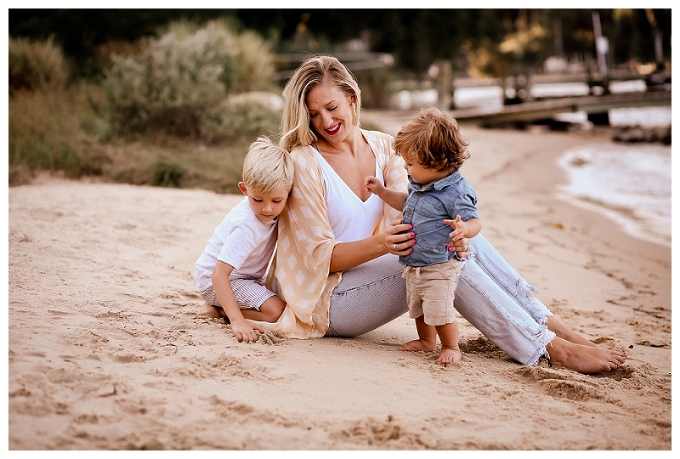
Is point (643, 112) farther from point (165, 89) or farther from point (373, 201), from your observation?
point (373, 201)

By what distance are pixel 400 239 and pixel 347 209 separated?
39 centimetres

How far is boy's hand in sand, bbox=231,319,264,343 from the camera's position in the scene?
319 cm

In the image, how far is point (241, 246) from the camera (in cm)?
334

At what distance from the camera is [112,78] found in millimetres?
9273

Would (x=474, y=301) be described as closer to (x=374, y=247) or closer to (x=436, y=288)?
(x=436, y=288)

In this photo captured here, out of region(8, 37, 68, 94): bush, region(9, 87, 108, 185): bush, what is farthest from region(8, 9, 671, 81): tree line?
region(9, 87, 108, 185): bush

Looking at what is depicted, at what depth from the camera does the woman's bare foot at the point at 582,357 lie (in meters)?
3.28

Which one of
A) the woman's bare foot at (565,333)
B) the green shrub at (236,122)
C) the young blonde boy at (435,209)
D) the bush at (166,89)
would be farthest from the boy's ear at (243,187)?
the bush at (166,89)

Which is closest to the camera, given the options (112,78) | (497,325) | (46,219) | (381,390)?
(381,390)

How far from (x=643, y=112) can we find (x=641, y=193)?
15.5 m

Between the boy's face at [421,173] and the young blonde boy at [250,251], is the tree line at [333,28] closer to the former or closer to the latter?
the young blonde boy at [250,251]

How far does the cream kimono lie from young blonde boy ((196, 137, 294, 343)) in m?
0.06

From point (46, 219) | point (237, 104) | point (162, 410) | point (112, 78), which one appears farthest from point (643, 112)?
point (162, 410)

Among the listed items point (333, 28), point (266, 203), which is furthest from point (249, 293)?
point (333, 28)
